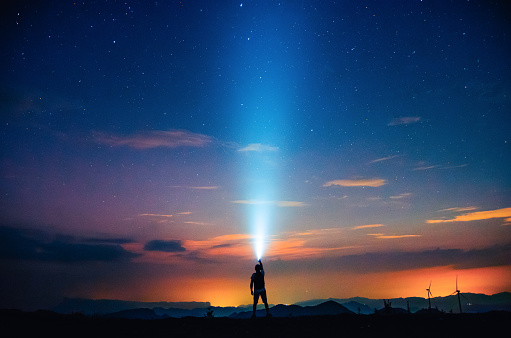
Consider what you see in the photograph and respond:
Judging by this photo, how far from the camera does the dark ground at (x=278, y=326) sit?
13.6 metres

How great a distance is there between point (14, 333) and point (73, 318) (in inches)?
137

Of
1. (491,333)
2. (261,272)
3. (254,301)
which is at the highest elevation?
(261,272)

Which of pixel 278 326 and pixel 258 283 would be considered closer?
pixel 278 326

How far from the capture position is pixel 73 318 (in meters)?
17.5

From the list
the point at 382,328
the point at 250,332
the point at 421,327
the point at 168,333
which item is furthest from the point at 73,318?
the point at 421,327

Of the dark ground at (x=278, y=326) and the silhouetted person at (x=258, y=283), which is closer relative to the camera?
the dark ground at (x=278, y=326)

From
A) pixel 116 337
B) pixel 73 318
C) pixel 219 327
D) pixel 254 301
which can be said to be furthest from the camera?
pixel 254 301

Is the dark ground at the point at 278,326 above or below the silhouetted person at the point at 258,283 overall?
below

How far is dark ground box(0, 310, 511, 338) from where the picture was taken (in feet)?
44.6

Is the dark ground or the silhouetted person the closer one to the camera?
the dark ground

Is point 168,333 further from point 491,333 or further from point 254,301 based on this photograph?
point 491,333

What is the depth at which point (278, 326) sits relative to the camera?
14.8 metres

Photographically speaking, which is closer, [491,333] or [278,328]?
[491,333]

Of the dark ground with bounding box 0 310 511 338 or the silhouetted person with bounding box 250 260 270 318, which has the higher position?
the silhouetted person with bounding box 250 260 270 318
